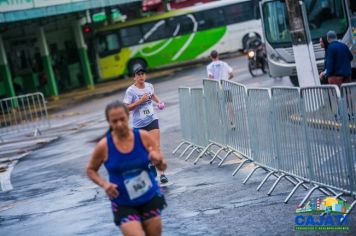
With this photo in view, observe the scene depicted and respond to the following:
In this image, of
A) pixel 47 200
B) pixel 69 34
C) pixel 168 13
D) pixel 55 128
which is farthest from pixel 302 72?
pixel 69 34

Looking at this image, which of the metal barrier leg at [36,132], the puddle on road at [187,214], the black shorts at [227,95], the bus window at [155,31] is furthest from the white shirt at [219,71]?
the bus window at [155,31]

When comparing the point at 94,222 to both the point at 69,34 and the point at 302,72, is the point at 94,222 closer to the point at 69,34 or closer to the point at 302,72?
the point at 302,72

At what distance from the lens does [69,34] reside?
142 ft

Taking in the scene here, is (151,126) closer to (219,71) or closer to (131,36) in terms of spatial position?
(219,71)

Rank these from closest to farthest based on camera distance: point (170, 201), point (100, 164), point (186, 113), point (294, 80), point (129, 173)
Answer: point (129, 173)
point (100, 164)
point (170, 201)
point (186, 113)
point (294, 80)

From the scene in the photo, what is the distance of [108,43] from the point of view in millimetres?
41188

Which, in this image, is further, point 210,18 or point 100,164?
point 210,18

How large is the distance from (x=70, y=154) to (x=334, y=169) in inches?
382

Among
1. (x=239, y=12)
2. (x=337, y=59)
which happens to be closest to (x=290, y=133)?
(x=337, y=59)

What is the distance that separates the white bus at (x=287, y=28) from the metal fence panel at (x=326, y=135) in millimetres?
10963

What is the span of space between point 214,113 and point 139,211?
22.1 feet

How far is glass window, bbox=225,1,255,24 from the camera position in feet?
136

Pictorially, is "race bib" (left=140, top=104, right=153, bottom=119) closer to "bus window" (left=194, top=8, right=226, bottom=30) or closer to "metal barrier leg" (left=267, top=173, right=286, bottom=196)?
"metal barrier leg" (left=267, top=173, right=286, bottom=196)

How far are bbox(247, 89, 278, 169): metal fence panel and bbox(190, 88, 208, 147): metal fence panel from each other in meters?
2.84
